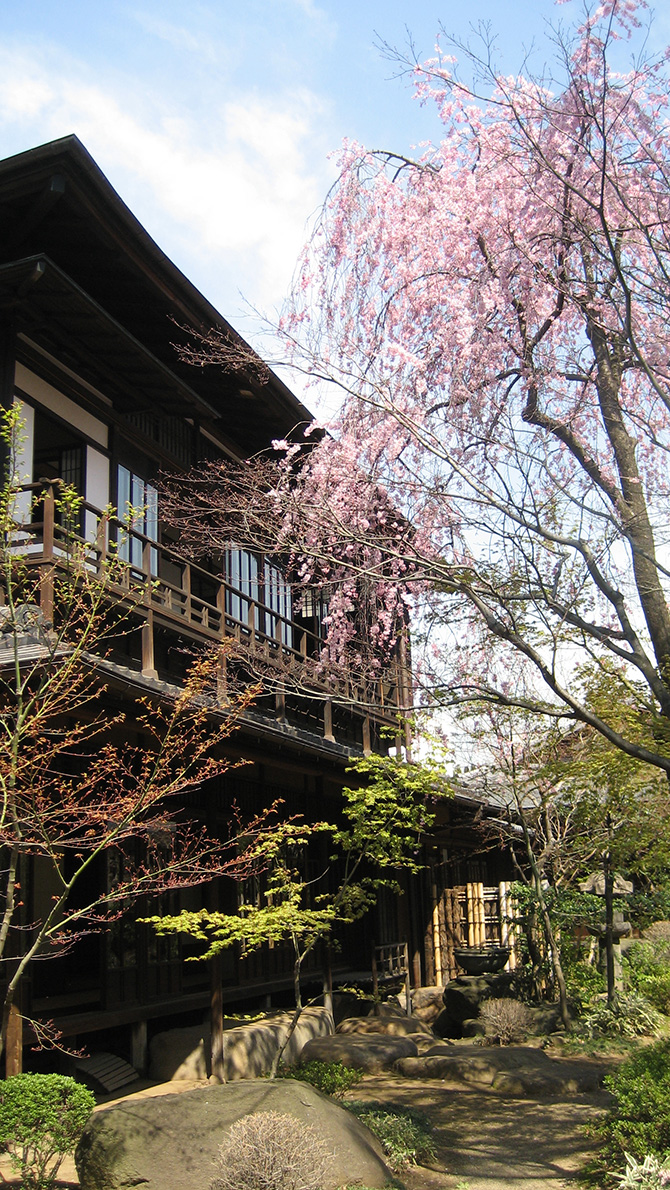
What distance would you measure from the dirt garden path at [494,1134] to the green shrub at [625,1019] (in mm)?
4400

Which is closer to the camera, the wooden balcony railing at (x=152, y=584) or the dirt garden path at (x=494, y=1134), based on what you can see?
the wooden balcony railing at (x=152, y=584)

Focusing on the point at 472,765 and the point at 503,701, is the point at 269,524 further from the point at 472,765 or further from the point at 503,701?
the point at 472,765

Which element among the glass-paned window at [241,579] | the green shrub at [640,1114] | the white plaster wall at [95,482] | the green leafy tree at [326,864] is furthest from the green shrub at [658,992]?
the white plaster wall at [95,482]

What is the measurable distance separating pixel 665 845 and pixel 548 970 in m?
7.07

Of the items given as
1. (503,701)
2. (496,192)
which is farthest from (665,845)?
(496,192)

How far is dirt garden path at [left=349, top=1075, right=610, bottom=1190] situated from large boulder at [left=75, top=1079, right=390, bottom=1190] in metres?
1.09

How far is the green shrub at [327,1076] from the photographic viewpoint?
11.3 metres

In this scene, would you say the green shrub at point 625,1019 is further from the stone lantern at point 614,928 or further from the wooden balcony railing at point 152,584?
the wooden balcony railing at point 152,584

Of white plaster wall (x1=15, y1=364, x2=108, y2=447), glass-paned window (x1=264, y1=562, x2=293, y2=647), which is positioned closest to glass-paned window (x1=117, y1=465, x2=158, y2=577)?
white plaster wall (x1=15, y1=364, x2=108, y2=447)

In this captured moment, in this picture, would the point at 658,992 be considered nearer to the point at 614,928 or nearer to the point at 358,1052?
the point at 614,928

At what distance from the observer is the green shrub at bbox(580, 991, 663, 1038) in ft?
53.2

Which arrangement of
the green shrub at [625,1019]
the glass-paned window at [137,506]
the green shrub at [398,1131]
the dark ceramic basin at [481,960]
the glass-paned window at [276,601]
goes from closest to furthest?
the green shrub at [398,1131] → the glass-paned window at [137,506] → the green shrub at [625,1019] → the glass-paned window at [276,601] → the dark ceramic basin at [481,960]

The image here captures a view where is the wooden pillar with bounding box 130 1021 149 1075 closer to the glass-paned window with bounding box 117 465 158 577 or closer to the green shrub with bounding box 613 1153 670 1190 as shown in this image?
the glass-paned window with bounding box 117 465 158 577

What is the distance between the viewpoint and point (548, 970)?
19.0m
